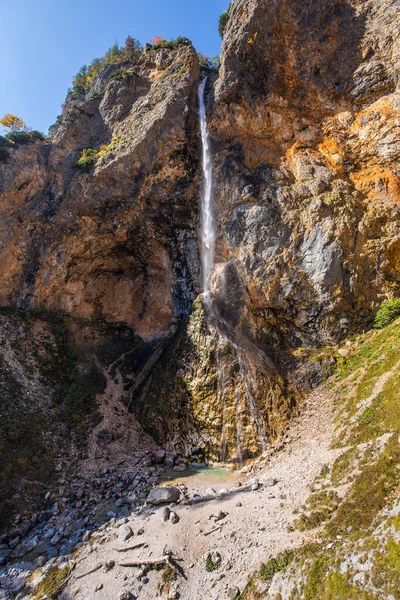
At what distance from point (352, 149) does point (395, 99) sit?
3.49 m

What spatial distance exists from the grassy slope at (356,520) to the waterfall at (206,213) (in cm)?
1126

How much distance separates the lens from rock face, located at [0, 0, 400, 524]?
17.2 m

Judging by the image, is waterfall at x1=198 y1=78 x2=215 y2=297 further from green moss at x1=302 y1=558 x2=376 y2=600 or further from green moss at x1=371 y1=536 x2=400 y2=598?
green moss at x1=371 y1=536 x2=400 y2=598

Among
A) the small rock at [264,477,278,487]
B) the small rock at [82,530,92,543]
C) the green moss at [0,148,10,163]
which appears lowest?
the small rock at [264,477,278,487]

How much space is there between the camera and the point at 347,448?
37.0 feet

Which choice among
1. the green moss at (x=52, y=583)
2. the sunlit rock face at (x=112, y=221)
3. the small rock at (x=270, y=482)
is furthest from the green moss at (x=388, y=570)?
the sunlit rock face at (x=112, y=221)

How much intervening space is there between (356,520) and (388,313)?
11.9m

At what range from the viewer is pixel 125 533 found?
1051 centimetres

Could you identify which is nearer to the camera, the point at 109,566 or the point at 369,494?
the point at 369,494

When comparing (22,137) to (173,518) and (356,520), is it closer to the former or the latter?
(173,518)

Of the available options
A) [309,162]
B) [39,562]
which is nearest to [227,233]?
[309,162]

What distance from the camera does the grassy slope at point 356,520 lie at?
21.2 ft

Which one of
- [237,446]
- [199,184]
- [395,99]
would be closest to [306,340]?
[237,446]

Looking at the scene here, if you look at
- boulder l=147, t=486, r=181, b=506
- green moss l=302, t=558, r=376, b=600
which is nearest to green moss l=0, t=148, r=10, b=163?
boulder l=147, t=486, r=181, b=506
